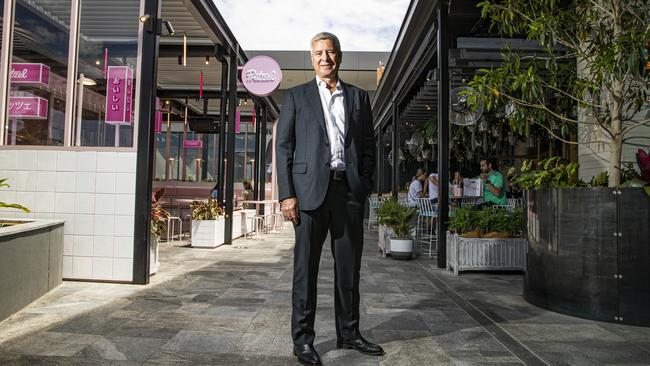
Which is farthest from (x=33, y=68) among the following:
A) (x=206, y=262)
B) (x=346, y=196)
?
(x=346, y=196)

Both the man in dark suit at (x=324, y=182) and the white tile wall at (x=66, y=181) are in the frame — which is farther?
the white tile wall at (x=66, y=181)

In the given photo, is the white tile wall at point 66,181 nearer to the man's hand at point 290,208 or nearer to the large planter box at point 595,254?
the man's hand at point 290,208

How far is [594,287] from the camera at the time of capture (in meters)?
3.03

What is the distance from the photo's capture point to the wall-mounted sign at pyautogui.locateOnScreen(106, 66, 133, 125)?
14.5 ft

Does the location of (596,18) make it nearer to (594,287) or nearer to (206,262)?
(594,287)

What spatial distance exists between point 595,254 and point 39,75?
17.6ft

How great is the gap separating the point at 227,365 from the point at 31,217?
3.21m

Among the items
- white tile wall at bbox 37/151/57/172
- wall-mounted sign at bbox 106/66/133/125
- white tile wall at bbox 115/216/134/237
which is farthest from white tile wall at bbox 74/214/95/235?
wall-mounted sign at bbox 106/66/133/125

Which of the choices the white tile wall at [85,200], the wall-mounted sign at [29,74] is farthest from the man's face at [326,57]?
the wall-mounted sign at [29,74]

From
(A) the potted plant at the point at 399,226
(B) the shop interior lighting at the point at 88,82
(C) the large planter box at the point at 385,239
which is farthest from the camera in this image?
(C) the large planter box at the point at 385,239

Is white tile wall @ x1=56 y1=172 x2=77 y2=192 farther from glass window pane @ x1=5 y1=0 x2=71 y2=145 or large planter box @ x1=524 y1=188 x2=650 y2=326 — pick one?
large planter box @ x1=524 y1=188 x2=650 y2=326

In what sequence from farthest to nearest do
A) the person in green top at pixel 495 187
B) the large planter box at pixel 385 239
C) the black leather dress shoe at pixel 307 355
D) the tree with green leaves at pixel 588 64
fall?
the person in green top at pixel 495 187 < the large planter box at pixel 385 239 < the tree with green leaves at pixel 588 64 < the black leather dress shoe at pixel 307 355

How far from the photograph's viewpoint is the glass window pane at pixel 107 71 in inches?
172

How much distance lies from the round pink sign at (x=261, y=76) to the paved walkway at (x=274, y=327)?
410 centimetres
